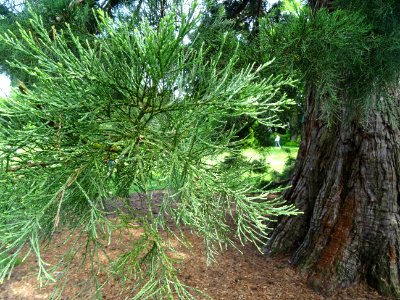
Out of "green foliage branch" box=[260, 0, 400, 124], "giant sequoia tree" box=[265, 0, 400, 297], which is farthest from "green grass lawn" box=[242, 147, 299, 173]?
"green foliage branch" box=[260, 0, 400, 124]

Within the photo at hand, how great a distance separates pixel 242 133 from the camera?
510cm

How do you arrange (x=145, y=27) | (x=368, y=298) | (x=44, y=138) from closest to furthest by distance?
1. (x=145, y=27)
2. (x=44, y=138)
3. (x=368, y=298)

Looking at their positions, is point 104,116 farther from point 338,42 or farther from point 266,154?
point 266,154

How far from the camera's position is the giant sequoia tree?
6.98ft

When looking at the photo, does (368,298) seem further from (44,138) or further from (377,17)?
(44,138)

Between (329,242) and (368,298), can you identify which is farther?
(329,242)

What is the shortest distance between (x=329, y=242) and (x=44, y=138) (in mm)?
3104

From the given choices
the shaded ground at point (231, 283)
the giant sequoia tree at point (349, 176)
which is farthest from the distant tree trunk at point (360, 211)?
the shaded ground at point (231, 283)

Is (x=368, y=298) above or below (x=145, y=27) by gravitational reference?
below

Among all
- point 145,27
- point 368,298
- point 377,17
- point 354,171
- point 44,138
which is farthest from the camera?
point 354,171

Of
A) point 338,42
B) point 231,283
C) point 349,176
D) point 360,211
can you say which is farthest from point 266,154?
point 338,42

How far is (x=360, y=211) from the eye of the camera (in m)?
3.30

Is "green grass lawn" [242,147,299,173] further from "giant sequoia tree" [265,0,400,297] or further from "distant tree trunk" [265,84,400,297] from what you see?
"distant tree trunk" [265,84,400,297]

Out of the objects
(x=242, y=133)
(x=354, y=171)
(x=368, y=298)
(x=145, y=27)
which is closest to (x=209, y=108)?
(x=145, y=27)
